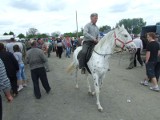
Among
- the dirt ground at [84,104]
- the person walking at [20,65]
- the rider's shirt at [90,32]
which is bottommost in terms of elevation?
the dirt ground at [84,104]

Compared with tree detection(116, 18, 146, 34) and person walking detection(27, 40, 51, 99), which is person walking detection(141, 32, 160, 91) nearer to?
person walking detection(27, 40, 51, 99)

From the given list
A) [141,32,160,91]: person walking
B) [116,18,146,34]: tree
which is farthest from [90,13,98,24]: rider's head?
[116,18,146,34]: tree

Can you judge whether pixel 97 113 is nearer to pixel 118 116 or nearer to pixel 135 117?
pixel 118 116

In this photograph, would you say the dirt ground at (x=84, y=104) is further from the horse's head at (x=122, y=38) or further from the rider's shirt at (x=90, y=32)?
the rider's shirt at (x=90, y=32)

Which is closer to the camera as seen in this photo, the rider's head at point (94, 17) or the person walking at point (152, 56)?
the rider's head at point (94, 17)

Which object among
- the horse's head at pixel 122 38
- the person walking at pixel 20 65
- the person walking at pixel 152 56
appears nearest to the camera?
the horse's head at pixel 122 38

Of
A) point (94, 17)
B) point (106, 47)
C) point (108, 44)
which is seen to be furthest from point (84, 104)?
point (94, 17)

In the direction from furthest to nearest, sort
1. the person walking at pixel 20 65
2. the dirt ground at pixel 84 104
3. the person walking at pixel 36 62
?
the person walking at pixel 20 65
the person walking at pixel 36 62
the dirt ground at pixel 84 104

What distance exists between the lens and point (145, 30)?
65.0 feet

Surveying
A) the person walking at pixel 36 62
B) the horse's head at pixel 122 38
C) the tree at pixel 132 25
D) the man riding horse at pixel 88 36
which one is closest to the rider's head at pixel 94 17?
the man riding horse at pixel 88 36

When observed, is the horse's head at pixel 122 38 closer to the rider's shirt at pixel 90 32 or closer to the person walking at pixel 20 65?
the rider's shirt at pixel 90 32

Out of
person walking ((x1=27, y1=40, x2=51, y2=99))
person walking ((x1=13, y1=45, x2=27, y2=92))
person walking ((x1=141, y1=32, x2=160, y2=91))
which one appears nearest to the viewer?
person walking ((x1=27, y1=40, x2=51, y2=99))

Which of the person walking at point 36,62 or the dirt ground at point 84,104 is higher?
the person walking at point 36,62

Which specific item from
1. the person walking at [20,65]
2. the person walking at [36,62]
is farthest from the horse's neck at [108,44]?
the person walking at [20,65]
